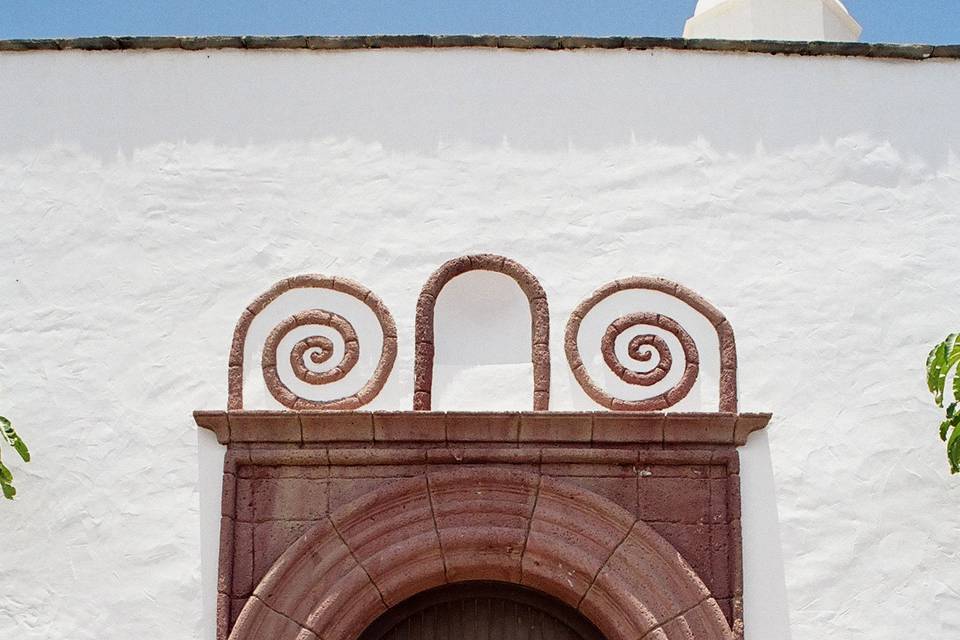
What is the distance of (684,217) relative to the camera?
5.25 m

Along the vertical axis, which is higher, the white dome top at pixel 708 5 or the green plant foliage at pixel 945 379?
the white dome top at pixel 708 5

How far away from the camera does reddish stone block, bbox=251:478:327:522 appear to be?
16.1ft

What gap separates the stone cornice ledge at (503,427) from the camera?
4906 mm

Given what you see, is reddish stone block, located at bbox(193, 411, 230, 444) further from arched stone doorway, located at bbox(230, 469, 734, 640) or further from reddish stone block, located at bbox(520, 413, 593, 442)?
reddish stone block, located at bbox(520, 413, 593, 442)

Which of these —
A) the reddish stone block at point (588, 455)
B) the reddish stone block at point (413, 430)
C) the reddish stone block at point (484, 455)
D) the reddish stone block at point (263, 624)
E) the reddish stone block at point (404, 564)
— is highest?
the reddish stone block at point (413, 430)

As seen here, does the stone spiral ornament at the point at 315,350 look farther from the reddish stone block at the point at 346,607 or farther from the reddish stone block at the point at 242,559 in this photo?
the reddish stone block at the point at 346,607

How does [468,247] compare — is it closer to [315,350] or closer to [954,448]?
[315,350]

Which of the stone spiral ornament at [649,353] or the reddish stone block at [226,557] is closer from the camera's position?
the reddish stone block at [226,557]

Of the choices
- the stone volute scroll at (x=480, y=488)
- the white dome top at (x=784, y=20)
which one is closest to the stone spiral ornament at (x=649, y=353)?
the stone volute scroll at (x=480, y=488)

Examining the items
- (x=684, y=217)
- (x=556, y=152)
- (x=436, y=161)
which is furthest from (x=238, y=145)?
(x=684, y=217)

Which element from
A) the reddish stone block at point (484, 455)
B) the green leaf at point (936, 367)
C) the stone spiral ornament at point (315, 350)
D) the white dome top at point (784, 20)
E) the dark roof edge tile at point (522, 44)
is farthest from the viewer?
the white dome top at point (784, 20)

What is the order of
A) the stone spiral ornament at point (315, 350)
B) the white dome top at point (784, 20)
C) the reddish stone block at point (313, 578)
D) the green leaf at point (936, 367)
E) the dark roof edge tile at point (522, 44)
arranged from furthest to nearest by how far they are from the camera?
the white dome top at point (784, 20) → the dark roof edge tile at point (522, 44) → the stone spiral ornament at point (315, 350) → the reddish stone block at point (313, 578) → the green leaf at point (936, 367)

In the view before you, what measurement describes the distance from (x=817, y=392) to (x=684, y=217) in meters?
0.75

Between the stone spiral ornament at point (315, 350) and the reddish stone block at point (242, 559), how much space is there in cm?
41
